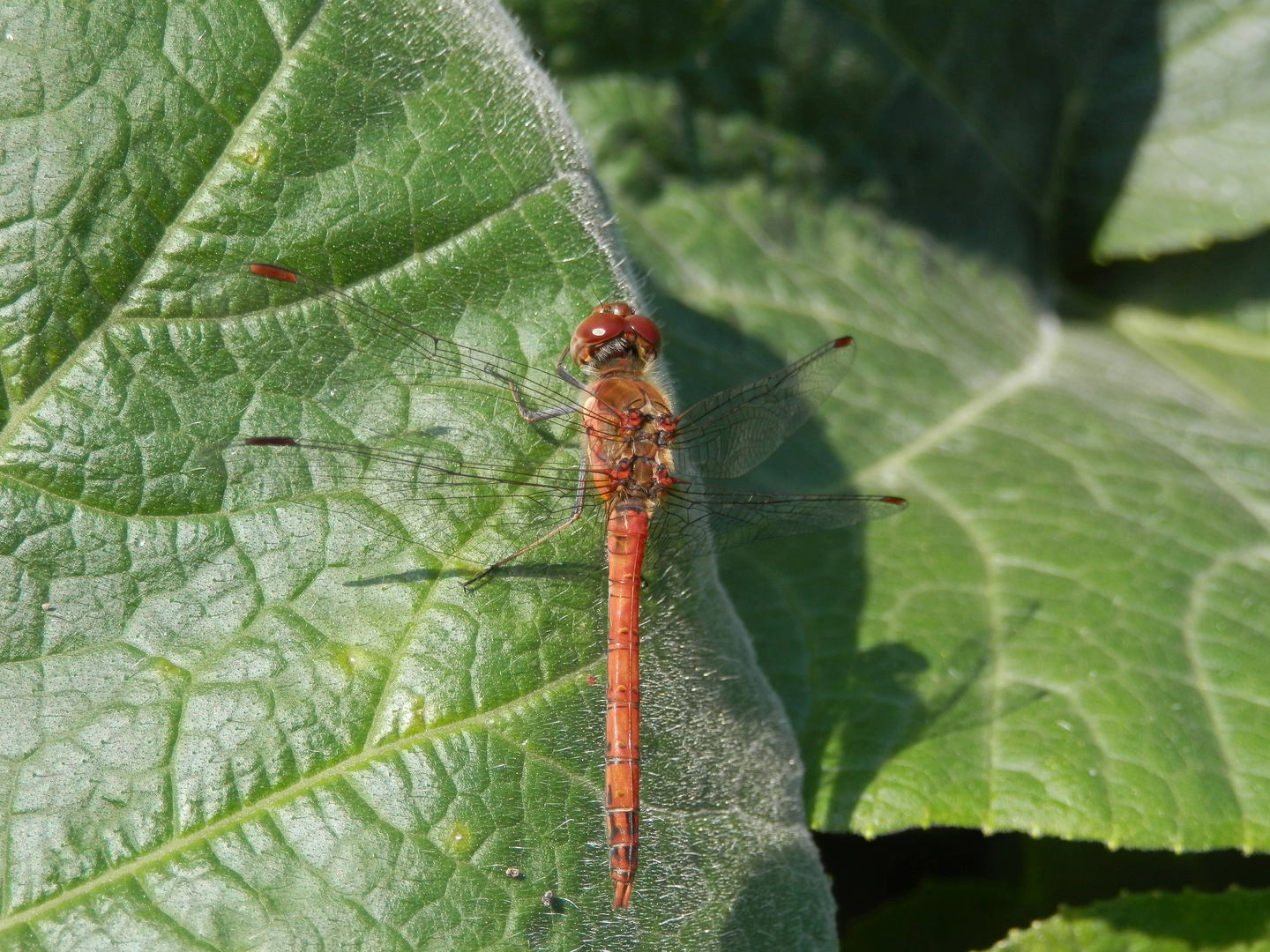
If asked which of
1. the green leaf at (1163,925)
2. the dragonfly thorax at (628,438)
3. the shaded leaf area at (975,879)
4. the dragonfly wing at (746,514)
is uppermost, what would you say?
the dragonfly thorax at (628,438)

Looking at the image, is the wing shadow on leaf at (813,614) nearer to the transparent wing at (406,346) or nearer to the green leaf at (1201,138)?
the transparent wing at (406,346)

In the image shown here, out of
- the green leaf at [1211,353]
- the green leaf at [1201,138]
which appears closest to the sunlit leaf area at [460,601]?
the green leaf at [1211,353]

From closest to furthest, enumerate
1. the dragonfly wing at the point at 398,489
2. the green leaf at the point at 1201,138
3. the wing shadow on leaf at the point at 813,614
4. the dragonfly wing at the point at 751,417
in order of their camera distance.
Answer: the dragonfly wing at the point at 398,489 < the wing shadow on leaf at the point at 813,614 < the dragonfly wing at the point at 751,417 < the green leaf at the point at 1201,138

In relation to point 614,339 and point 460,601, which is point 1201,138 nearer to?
point 614,339

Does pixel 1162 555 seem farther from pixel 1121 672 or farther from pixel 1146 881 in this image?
pixel 1146 881

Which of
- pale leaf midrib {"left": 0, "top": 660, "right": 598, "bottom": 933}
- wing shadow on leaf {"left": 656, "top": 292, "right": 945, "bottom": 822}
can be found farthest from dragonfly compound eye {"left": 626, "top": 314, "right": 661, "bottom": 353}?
pale leaf midrib {"left": 0, "top": 660, "right": 598, "bottom": 933}
